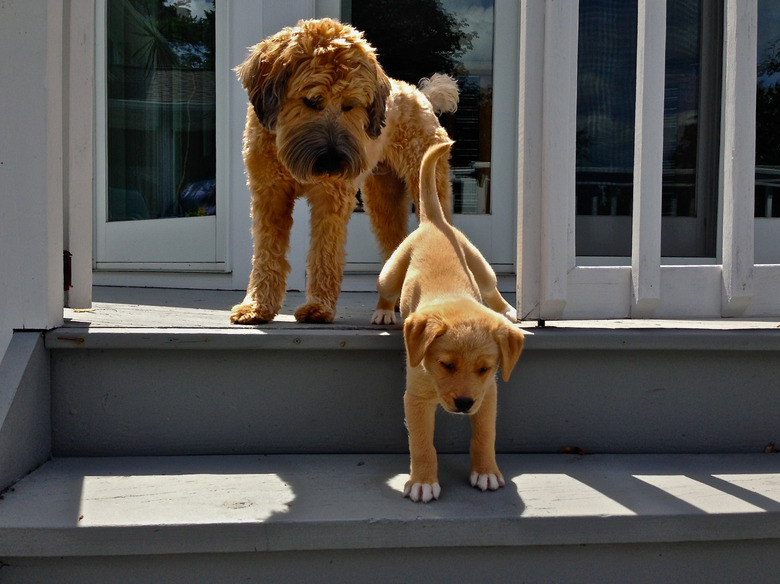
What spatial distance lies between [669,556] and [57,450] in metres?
1.99

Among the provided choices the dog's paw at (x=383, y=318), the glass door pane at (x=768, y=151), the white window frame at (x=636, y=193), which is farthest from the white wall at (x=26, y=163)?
the glass door pane at (x=768, y=151)

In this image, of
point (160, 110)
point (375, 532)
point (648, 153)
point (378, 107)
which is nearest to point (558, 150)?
point (648, 153)

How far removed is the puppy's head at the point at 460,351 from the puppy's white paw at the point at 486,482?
287mm

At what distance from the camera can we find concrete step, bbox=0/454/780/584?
2006 millimetres

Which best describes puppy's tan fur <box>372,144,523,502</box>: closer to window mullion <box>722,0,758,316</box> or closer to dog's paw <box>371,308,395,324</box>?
dog's paw <box>371,308,395,324</box>

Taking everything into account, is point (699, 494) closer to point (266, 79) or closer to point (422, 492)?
point (422, 492)

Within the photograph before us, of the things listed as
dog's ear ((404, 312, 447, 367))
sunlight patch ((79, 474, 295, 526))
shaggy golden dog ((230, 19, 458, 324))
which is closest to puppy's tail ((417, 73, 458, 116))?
shaggy golden dog ((230, 19, 458, 324))

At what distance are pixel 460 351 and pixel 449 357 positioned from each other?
0.12 ft

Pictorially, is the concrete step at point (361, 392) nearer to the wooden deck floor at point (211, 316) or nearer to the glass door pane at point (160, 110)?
the wooden deck floor at point (211, 316)

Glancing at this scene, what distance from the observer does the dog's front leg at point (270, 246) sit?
3.11 meters

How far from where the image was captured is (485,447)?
235cm

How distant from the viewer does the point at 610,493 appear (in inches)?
89.5

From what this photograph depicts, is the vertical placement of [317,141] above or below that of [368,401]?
above

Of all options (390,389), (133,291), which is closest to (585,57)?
(390,389)
